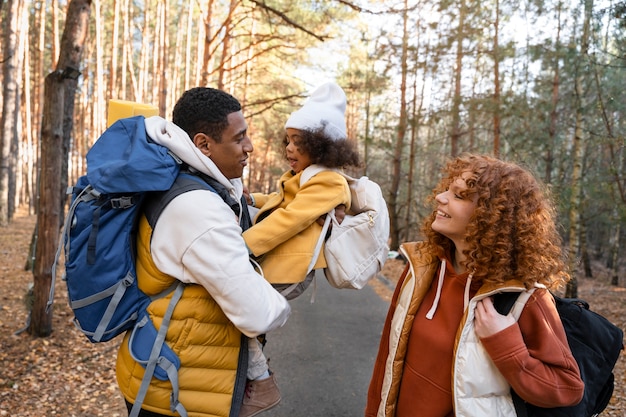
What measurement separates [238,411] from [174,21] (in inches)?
1007

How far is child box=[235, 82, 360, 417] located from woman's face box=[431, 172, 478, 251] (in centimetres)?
41

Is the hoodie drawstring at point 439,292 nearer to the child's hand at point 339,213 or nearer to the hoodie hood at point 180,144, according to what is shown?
the child's hand at point 339,213

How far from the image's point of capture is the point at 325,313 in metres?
7.34

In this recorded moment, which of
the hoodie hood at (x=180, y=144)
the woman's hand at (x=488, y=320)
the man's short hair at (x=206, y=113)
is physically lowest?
the woman's hand at (x=488, y=320)

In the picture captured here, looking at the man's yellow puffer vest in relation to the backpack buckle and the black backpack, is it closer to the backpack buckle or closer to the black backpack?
the backpack buckle

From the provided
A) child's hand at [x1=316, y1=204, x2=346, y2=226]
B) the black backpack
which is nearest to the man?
child's hand at [x1=316, y1=204, x2=346, y2=226]

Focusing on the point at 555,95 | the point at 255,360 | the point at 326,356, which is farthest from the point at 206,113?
the point at 555,95

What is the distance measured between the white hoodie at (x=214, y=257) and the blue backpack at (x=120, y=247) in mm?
64

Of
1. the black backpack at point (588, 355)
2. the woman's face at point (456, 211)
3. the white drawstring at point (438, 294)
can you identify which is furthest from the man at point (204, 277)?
the black backpack at point (588, 355)

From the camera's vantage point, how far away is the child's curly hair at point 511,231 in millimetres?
1628

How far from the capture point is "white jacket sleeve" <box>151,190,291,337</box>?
1.43m

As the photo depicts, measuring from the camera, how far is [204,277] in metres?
1.44

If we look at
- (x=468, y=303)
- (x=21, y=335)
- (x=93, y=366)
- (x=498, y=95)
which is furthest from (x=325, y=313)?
(x=498, y=95)

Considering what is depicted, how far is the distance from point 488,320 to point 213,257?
1.00m
